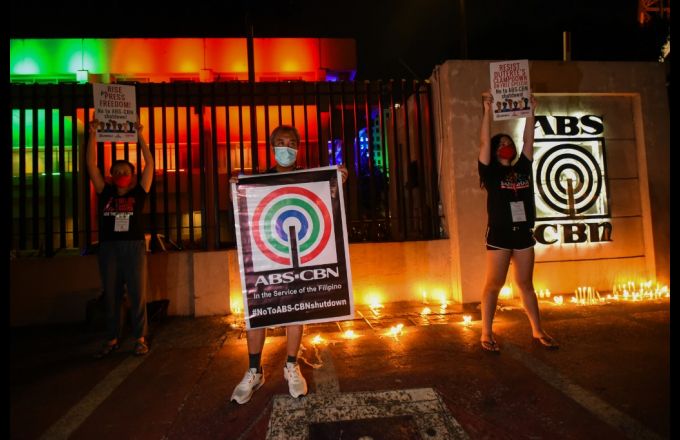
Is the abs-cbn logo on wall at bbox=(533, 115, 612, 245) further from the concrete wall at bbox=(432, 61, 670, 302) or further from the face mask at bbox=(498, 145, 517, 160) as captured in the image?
the face mask at bbox=(498, 145, 517, 160)

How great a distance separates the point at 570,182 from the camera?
6156mm

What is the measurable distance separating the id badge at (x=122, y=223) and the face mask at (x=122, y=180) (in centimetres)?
35

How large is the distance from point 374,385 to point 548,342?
187 centimetres

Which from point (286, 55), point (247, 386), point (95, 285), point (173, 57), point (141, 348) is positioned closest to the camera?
point (247, 386)

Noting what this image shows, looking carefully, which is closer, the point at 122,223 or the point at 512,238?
the point at 512,238

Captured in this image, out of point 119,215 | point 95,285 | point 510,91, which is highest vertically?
point 510,91

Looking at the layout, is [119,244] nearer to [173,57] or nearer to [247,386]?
[247,386]

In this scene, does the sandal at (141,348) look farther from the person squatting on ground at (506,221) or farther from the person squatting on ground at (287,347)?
the person squatting on ground at (506,221)

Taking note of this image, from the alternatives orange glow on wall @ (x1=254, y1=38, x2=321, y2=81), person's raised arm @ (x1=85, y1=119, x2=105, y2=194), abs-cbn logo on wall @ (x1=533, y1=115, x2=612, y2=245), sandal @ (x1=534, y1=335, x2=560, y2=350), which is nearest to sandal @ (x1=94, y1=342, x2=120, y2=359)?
person's raised arm @ (x1=85, y1=119, x2=105, y2=194)

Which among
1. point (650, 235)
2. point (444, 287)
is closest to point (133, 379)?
point (444, 287)

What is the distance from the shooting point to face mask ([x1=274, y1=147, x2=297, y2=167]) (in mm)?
3287

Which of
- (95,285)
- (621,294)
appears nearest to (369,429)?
(95,285)

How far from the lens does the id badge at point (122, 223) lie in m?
4.22

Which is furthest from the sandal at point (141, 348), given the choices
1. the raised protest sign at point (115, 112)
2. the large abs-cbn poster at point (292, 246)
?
the raised protest sign at point (115, 112)
